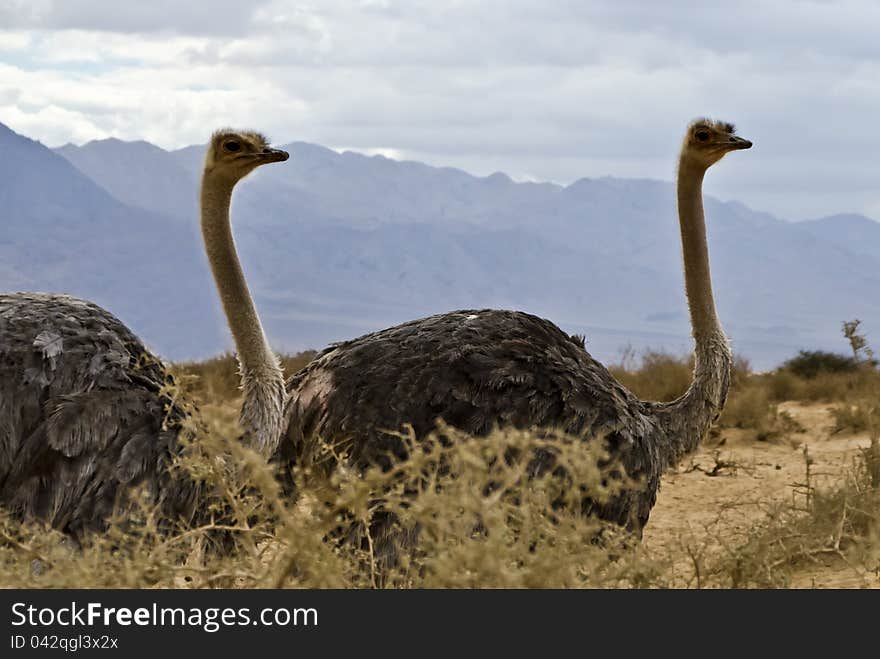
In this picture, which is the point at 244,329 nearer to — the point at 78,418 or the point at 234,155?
the point at 234,155

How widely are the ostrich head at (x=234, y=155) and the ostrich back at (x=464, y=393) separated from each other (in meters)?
0.89

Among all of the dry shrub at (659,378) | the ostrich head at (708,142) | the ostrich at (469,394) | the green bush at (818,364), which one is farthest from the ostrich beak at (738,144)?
the green bush at (818,364)

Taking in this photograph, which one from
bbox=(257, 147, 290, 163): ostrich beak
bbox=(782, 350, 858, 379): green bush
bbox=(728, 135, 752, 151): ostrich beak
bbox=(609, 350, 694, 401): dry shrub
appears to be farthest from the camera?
bbox=(782, 350, 858, 379): green bush

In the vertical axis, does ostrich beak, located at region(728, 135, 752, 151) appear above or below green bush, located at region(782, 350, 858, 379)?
above

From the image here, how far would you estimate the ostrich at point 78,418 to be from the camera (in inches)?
179

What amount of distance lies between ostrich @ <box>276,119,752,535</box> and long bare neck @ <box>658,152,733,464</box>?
212mm

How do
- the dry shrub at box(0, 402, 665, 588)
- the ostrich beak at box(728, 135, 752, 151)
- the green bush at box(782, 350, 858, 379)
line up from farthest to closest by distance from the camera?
the green bush at box(782, 350, 858, 379), the ostrich beak at box(728, 135, 752, 151), the dry shrub at box(0, 402, 665, 588)

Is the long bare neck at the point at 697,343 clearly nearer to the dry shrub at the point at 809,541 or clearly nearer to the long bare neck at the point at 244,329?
the dry shrub at the point at 809,541

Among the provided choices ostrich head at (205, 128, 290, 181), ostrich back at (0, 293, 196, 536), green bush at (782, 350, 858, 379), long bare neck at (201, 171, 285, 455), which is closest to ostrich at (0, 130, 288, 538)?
ostrich back at (0, 293, 196, 536)

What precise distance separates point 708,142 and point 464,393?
2430 millimetres

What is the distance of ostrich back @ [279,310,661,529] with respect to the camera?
4.79 meters

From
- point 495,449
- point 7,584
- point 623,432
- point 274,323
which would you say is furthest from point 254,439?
point 274,323

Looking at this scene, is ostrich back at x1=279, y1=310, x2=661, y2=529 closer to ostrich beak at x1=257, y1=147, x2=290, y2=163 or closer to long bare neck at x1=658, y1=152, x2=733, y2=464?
long bare neck at x1=658, y1=152, x2=733, y2=464
